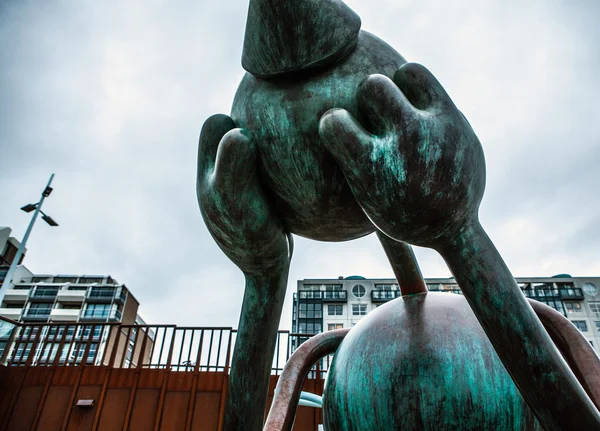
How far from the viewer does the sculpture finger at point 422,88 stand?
1.73 m

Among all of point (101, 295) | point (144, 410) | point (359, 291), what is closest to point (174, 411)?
point (144, 410)

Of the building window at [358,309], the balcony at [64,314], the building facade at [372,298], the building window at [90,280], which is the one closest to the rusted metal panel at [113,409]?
the building facade at [372,298]

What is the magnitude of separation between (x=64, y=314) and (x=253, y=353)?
7265 centimetres

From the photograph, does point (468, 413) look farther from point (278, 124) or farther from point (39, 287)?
point (39, 287)

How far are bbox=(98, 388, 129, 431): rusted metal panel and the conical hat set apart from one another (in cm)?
901

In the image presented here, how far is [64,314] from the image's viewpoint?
64.0m

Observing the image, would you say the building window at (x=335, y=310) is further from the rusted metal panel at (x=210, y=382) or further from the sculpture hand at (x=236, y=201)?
the sculpture hand at (x=236, y=201)

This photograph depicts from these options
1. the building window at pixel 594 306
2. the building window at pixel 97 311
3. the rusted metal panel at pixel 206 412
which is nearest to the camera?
the rusted metal panel at pixel 206 412

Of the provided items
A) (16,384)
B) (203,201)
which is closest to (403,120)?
(203,201)

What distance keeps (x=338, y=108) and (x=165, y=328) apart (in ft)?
29.7

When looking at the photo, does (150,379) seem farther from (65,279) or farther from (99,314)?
(65,279)

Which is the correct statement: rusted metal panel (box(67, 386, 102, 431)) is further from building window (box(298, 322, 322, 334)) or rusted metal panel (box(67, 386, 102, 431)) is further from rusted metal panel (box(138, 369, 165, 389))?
building window (box(298, 322, 322, 334))

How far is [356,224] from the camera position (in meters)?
2.11

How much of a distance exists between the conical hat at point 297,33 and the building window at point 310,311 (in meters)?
57.4
